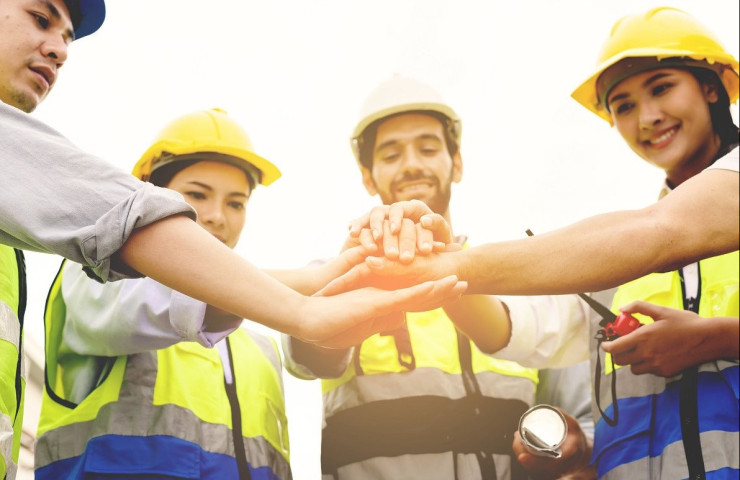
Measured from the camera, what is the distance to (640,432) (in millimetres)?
3457

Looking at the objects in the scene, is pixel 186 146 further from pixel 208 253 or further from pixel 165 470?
pixel 208 253

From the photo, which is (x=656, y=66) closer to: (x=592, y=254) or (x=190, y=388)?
(x=592, y=254)

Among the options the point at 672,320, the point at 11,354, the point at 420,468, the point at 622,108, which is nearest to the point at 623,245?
the point at 672,320

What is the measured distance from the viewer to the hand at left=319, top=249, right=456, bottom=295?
11.0 feet

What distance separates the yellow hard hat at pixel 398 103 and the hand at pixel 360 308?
2.57 meters

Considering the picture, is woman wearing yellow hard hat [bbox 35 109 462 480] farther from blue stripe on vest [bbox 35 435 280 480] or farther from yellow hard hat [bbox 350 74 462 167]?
yellow hard hat [bbox 350 74 462 167]

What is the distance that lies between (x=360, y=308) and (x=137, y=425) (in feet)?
4.88

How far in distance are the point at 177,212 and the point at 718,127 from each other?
3387mm

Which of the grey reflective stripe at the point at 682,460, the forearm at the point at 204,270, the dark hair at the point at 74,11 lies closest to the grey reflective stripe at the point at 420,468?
the grey reflective stripe at the point at 682,460

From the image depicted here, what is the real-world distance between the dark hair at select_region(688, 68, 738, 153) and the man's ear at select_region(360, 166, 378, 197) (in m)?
2.26

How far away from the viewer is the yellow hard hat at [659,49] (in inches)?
180

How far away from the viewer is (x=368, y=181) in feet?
18.3

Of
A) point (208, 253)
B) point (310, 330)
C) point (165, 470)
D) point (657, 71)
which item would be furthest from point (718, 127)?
point (165, 470)

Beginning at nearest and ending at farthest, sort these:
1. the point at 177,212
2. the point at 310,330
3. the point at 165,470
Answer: the point at 177,212, the point at 310,330, the point at 165,470
